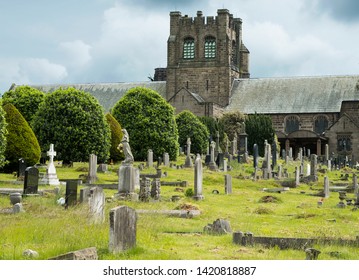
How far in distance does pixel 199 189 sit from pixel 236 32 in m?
69.6

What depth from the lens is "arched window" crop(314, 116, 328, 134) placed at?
84213mm

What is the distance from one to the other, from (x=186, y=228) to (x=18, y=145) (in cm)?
2023

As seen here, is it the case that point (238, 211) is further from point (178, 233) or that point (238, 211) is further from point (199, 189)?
point (178, 233)

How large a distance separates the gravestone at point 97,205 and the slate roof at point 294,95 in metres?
70.4

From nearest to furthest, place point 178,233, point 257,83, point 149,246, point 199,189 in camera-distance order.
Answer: point 149,246 < point 178,233 < point 199,189 < point 257,83

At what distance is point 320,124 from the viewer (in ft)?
277

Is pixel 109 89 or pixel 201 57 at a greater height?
pixel 201 57

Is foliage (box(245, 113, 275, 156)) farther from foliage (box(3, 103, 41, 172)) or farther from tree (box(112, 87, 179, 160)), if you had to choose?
foliage (box(3, 103, 41, 172))

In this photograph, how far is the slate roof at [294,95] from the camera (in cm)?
8469

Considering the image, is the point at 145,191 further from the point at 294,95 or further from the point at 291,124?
the point at 294,95

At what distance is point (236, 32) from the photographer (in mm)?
91188

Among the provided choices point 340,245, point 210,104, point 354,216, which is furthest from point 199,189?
point 210,104

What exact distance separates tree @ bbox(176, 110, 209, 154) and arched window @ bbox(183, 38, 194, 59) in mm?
21841

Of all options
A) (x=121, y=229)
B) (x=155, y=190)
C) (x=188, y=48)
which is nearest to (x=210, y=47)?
(x=188, y=48)
